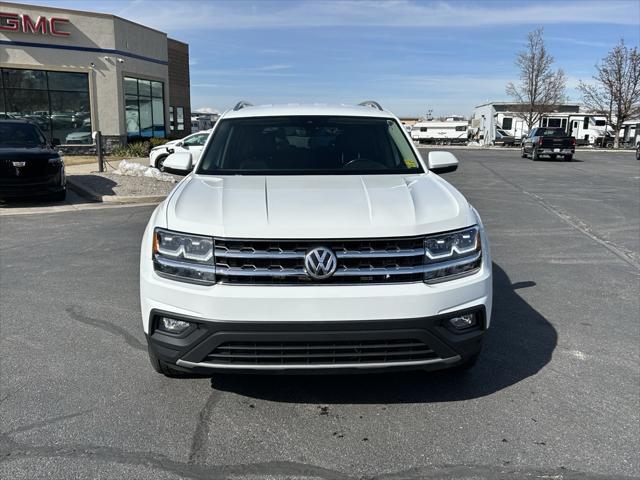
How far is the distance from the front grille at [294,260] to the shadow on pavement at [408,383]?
2.77 ft

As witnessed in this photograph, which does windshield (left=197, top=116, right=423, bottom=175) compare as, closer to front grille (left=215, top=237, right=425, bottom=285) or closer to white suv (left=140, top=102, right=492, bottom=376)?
white suv (left=140, top=102, right=492, bottom=376)

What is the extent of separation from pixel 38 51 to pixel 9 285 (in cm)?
1991

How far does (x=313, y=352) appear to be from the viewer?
9.96 ft

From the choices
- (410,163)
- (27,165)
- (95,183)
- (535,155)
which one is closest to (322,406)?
(410,163)

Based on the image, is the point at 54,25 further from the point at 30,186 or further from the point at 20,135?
the point at 30,186

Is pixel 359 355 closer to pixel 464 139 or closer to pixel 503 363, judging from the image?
pixel 503 363

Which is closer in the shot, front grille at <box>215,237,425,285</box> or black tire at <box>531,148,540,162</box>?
front grille at <box>215,237,425,285</box>

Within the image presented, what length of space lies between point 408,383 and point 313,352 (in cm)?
102

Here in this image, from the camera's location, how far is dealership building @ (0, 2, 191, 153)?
72.5ft

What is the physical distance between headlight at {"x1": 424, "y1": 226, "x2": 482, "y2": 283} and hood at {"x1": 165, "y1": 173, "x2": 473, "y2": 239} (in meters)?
0.06

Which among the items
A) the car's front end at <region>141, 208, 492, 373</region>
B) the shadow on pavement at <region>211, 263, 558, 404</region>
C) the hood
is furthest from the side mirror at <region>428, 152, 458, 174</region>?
the car's front end at <region>141, 208, 492, 373</region>

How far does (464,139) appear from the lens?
65.5 metres

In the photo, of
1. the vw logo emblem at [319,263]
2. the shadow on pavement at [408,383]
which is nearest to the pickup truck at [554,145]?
the shadow on pavement at [408,383]

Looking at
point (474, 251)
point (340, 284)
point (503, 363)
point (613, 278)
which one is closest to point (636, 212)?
point (613, 278)
